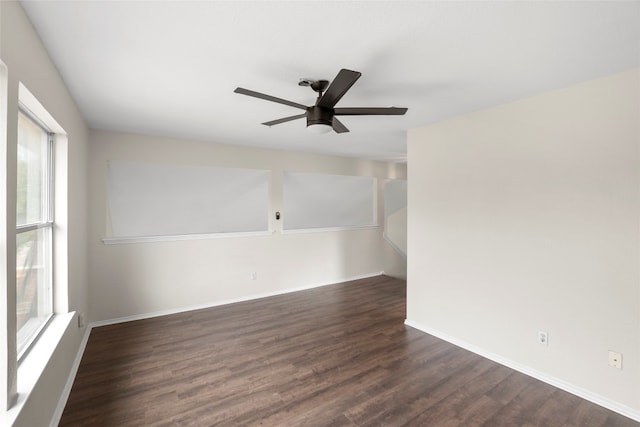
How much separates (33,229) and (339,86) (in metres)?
2.04

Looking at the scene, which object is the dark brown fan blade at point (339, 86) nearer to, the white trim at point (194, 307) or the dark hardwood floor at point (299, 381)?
the dark hardwood floor at point (299, 381)

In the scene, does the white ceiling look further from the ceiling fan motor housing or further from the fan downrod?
the ceiling fan motor housing

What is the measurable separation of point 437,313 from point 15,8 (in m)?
3.82

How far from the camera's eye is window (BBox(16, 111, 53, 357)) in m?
1.71

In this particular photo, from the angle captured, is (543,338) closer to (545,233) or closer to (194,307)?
(545,233)

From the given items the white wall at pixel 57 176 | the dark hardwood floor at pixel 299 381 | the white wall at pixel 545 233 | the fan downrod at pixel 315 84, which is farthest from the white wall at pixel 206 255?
the fan downrod at pixel 315 84

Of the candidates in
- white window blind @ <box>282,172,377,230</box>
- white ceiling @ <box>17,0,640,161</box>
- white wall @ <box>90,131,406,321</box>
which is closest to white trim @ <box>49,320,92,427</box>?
white wall @ <box>90,131,406,321</box>

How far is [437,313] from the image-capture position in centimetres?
325

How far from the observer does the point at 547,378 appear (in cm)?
240

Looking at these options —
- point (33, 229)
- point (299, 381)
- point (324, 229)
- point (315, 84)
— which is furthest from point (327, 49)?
point (324, 229)

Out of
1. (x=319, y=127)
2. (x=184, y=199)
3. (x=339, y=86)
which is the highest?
(x=339, y=86)

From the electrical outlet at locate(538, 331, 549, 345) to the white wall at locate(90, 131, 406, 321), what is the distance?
3352mm

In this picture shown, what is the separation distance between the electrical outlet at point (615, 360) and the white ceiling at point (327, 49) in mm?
1955

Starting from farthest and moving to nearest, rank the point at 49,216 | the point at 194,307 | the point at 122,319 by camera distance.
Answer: the point at 194,307, the point at 122,319, the point at 49,216
